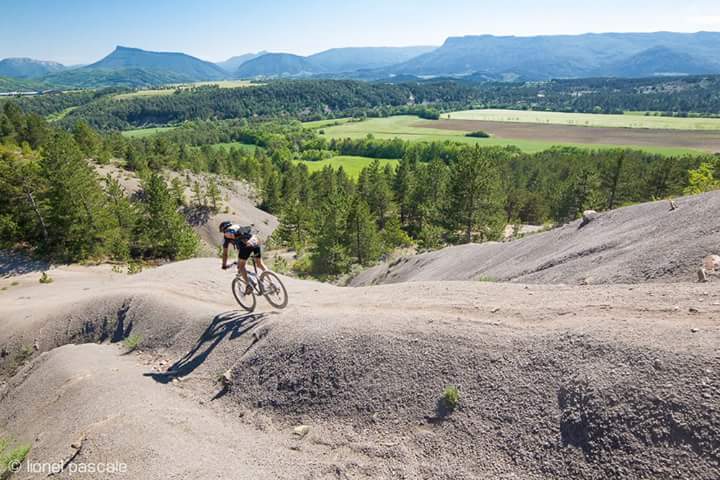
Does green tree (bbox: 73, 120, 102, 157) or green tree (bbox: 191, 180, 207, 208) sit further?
green tree (bbox: 73, 120, 102, 157)

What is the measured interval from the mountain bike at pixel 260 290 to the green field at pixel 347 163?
373ft

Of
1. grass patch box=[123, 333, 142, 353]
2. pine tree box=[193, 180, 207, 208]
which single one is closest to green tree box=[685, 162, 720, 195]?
grass patch box=[123, 333, 142, 353]

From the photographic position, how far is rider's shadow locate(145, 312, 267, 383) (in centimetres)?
1177

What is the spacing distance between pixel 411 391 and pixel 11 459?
9552 mm

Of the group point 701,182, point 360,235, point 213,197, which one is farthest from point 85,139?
point 701,182

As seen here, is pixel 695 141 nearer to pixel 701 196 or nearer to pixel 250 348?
pixel 701 196

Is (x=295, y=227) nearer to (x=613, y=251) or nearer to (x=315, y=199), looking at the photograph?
(x=315, y=199)

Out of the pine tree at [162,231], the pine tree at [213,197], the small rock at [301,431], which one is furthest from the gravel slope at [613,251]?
the pine tree at [213,197]

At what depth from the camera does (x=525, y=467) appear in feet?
21.5

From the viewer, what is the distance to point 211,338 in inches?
497

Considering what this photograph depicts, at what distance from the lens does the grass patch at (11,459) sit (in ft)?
28.6

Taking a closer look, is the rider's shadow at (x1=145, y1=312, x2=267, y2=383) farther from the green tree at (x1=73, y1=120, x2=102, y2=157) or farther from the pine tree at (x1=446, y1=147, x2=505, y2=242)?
the green tree at (x1=73, y1=120, x2=102, y2=157)

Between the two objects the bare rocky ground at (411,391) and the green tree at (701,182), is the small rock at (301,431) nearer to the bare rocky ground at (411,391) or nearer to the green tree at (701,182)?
the bare rocky ground at (411,391)

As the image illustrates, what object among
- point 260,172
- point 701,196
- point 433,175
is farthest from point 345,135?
point 701,196
